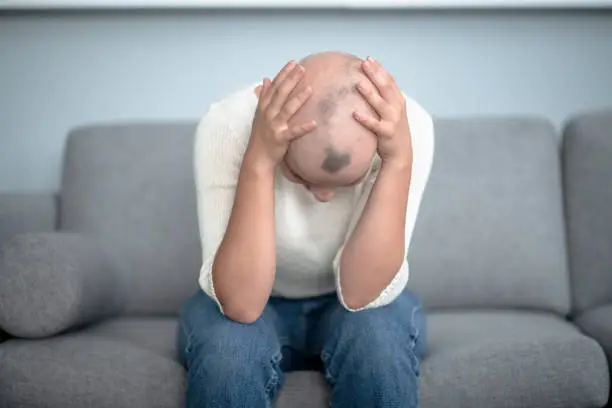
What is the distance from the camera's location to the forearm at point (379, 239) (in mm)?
1268

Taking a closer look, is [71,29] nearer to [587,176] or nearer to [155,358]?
[155,358]

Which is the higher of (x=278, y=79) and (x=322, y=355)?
(x=278, y=79)

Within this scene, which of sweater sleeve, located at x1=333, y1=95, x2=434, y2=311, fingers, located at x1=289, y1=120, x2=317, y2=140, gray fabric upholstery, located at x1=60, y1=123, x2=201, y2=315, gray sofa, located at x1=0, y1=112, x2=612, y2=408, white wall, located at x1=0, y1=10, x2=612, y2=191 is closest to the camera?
fingers, located at x1=289, y1=120, x2=317, y2=140

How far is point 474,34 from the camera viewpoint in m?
2.27

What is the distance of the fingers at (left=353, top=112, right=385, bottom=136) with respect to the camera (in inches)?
45.3

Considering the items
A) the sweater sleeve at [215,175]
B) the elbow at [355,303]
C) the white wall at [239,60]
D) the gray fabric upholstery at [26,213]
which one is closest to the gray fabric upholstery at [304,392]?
the elbow at [355,303]

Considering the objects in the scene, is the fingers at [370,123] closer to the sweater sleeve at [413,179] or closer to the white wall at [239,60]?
the sweater sleeve at [413,179]

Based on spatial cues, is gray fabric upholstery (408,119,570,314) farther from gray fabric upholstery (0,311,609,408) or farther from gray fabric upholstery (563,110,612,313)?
gray fabric upholstery (0,311,609,408)

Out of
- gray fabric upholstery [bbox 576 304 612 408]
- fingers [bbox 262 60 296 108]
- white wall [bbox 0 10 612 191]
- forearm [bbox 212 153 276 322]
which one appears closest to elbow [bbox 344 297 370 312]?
forearm [bbox 212 153 276 322]

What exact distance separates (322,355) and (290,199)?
278 mm

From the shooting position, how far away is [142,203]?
1.95 meters

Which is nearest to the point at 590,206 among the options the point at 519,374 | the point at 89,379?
the point at 519,374

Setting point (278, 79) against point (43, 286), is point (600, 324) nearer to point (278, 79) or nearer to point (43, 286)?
point (278, 79)

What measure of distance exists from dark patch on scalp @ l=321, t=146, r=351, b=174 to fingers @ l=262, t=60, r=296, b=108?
13 centimetres
